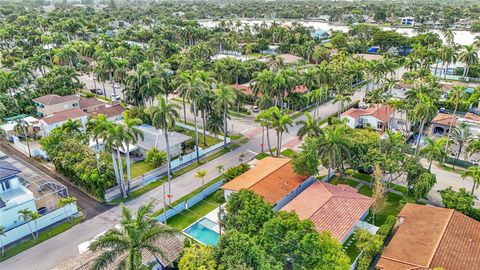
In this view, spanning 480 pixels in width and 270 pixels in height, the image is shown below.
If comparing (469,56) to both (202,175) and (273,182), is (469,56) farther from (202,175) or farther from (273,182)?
(202,175)

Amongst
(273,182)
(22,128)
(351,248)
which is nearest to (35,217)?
(22,128)

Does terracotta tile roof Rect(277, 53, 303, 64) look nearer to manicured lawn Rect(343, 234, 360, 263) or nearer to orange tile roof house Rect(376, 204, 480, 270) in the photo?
orange tile roof house Rect(376, 204, 480, 270)

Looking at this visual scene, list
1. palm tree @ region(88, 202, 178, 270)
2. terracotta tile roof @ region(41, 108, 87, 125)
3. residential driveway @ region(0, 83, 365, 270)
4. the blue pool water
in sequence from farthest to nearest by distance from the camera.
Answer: terracotta tile roof @ region(41, 108, 87, 125), the blue pool water, residential driveway @ region(0, 83, 365, 270), palm tree @ region(88, 202, 178, 270)

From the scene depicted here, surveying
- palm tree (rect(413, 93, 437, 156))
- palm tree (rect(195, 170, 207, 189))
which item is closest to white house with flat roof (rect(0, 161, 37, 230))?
palm tree (rect(195, 170, 207, 189))

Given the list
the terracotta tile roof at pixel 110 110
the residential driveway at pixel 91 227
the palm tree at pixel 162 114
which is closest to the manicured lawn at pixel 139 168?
the residential driveway at pixel 91 227

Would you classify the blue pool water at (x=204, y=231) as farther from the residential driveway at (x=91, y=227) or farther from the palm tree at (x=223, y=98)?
the palm tree at (x=223, y=98)
